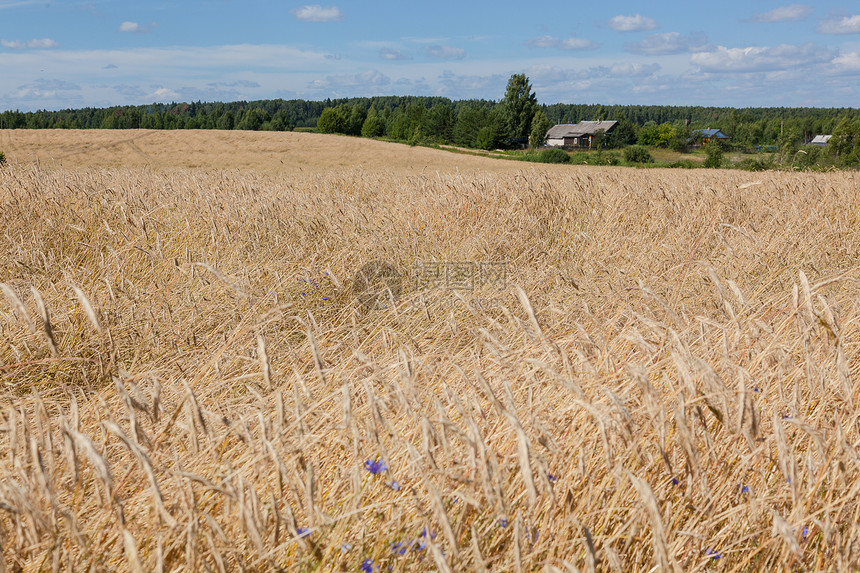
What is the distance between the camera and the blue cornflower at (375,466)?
1221mm

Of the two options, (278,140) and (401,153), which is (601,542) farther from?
(278,140)

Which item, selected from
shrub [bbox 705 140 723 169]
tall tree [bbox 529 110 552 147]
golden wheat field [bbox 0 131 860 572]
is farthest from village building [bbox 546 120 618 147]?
golden wheat field [bbox 0 131 860 572]

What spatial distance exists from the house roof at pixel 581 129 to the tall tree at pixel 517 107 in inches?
553

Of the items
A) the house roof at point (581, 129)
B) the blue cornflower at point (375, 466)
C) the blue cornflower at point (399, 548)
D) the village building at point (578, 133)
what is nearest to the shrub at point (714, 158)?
the blue cornflower at point (375, 466)

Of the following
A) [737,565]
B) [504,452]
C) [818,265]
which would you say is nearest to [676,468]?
[737,565]

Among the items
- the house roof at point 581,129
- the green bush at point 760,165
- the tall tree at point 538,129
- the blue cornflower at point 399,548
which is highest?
the house roof at point 581,129

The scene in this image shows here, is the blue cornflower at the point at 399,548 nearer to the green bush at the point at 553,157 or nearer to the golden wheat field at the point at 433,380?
the golden wheat field at the point at 433,380

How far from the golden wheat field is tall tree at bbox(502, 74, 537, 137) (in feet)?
178

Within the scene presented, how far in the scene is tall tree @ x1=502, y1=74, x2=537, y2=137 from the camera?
58.0m

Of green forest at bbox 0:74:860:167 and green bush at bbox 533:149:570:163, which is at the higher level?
green forest at bbox 0:74:860:167

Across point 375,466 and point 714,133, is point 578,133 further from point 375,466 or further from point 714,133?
point 375,466

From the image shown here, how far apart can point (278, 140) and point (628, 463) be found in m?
33.4

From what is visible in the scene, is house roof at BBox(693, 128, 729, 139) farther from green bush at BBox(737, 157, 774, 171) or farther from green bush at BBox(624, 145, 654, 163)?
green bush at BBox(737, 157, 774, 171)

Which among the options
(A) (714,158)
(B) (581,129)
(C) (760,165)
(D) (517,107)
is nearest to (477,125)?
(D) (517,107)
